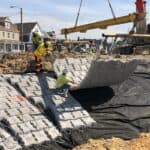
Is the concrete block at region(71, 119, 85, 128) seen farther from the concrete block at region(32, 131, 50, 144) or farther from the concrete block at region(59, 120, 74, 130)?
the concrete block at region(32, 131, 50, 144)

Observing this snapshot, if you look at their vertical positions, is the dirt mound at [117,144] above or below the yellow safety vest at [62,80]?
below

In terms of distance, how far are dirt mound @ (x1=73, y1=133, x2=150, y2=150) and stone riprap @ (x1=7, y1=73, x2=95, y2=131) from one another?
3.37 ft

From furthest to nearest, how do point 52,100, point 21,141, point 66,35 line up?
1. point 66,35
2. point 52,100
3. point 21,141

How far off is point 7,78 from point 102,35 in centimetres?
507

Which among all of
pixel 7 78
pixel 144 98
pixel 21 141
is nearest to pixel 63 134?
pixel 21 141

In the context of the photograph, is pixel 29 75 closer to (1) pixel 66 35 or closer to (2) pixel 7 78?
(2) pixel 7 78

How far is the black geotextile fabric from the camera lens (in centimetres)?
1225

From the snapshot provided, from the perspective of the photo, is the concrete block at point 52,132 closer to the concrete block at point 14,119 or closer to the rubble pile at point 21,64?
the concrete block at point 14,119

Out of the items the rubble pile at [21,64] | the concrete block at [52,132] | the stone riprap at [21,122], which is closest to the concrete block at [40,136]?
the stone riprap at [21,122]

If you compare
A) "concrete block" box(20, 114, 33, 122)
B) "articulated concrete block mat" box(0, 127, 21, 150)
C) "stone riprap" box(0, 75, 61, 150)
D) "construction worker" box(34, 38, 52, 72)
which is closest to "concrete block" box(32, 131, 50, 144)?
"stone riprap" box(0, 75, 61, 150)

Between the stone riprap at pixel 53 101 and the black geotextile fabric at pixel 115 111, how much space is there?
12.2 inches

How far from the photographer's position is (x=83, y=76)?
14.9 meters

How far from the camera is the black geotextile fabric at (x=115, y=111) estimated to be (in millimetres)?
12250

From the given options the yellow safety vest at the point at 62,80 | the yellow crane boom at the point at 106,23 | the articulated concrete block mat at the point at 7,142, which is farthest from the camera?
the yellow crane boom at the point at 106,23
